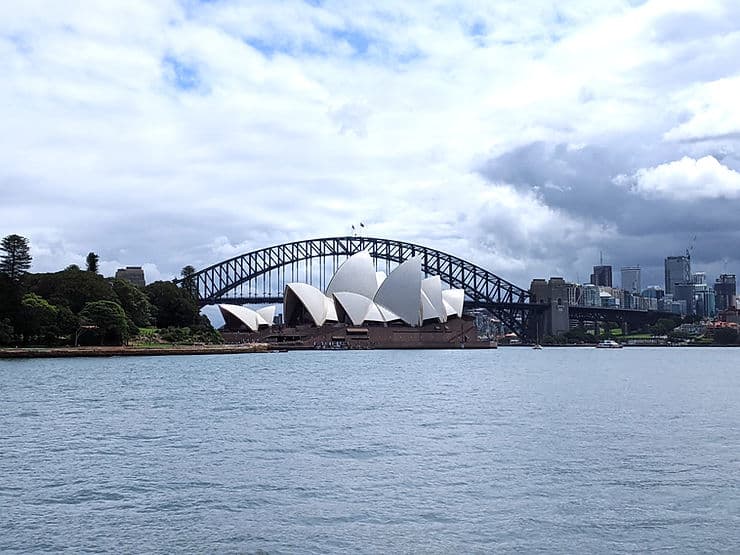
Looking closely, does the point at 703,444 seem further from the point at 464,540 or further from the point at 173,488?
the point at 173,488

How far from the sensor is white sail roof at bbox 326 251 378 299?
12838 centimetres

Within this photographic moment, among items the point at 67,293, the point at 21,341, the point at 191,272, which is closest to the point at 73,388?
the point at 21,341

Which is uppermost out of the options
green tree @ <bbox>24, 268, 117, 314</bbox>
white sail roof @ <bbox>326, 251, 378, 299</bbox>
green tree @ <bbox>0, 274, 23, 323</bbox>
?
white sail roof @ <bbox>326, 251, 378, 299</bbox>

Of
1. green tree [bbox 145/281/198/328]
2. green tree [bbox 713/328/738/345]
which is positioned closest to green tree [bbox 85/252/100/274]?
green tree [bbox 145/281/198/328]

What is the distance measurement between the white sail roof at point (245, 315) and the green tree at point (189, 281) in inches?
754

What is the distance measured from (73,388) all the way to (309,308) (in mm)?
82958

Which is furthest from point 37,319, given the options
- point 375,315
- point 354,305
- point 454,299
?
point 454,299

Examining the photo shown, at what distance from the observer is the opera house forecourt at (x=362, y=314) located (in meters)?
125

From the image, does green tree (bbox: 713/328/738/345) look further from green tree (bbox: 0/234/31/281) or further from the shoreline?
green tree (bbox: 0/234/31/281)

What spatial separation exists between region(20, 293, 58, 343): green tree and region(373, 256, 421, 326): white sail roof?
54.6 metres

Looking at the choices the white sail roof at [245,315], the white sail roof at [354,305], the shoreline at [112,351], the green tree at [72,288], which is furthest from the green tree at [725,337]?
the green tree at [72,288]

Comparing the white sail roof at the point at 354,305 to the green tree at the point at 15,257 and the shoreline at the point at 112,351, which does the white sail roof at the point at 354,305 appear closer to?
the shoreline at the point at 112,351

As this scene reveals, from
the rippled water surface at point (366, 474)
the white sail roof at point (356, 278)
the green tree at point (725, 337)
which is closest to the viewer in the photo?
the rippled water surface at point (366, 474)

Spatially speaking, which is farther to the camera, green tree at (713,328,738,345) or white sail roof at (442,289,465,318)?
green tree at (713,328,738,345)
